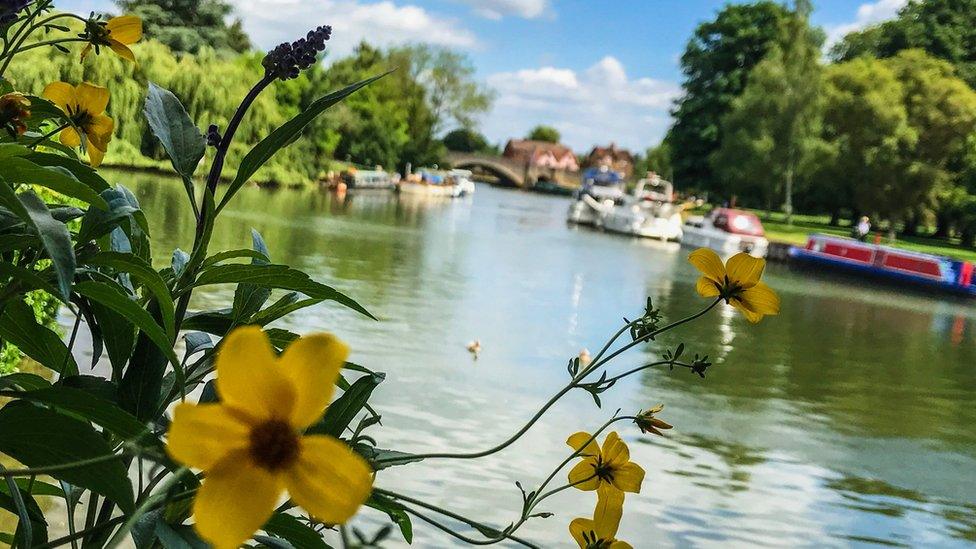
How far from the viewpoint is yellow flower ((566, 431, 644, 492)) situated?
0.85 metres

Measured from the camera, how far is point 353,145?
41.2 metres

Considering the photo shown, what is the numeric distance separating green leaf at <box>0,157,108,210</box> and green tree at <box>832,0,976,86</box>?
1555 inches

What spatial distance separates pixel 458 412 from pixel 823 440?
7.74 feet

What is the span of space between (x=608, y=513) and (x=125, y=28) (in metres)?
0.64

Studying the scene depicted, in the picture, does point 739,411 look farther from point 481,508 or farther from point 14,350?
point 14,350

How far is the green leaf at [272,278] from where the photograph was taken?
743 millimetres

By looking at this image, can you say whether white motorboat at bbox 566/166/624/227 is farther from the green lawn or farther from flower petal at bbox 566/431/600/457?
flower petal at bbox 566/431/600/457

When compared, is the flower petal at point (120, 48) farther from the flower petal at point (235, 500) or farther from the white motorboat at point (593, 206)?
the white motorboat at point (593, 206)

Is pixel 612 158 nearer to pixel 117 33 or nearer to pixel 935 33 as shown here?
pixel 935 33

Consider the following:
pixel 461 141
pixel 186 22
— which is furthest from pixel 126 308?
pixel 461 141

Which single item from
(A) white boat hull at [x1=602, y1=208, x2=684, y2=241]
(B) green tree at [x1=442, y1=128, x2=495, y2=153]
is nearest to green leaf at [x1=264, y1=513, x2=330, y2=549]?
(A) white boat hull at [x1=602, y1=208, x2=684, y2=241]

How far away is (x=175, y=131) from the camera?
2.55ft

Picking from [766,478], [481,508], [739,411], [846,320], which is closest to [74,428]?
[481,508]

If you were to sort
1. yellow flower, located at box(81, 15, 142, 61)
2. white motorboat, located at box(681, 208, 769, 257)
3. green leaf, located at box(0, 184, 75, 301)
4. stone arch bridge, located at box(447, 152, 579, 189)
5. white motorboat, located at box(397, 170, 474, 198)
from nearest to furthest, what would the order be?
green leaf, located at box(0, 184, 75, 301) → yellow flower, located at box(81, 15, 142, 61) → white motorboat, located at box(681, 208, 769, 257) → white motorboat, located at box(397, 170, 474, 198) → stone arch bridge, located at box(447, 152, 579, 189)
